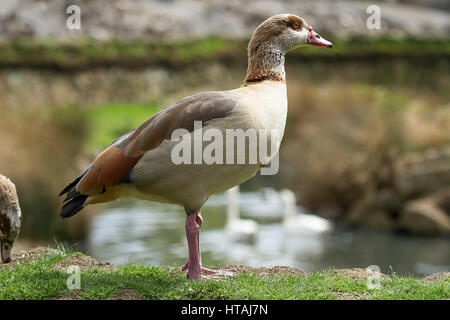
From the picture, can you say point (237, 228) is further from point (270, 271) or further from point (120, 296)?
point (120, 296)

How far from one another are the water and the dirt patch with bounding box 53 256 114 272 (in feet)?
16.2

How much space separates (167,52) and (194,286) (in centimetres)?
2615

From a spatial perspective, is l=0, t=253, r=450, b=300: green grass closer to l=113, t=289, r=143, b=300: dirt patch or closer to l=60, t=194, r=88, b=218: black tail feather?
l=113, t=289, r=143, b=300: dirt patch

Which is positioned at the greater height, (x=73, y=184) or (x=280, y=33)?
(x=280, y=33)

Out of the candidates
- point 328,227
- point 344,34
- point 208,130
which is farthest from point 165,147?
point 344,34

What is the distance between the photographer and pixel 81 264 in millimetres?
7586

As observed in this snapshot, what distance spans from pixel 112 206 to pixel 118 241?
12.8ft

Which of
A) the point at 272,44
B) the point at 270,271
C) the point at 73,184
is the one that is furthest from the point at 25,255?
the point at 272,44

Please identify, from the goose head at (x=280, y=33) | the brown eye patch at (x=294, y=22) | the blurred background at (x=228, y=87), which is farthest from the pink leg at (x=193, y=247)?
the blurred background at (x=228, y=87)

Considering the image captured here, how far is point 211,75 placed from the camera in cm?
3206

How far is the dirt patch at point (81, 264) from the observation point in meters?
7.39

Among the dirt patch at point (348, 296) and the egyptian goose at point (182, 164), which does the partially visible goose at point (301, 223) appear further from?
the dirt patch at point (348, 296)

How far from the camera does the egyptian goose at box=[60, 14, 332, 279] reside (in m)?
6.25

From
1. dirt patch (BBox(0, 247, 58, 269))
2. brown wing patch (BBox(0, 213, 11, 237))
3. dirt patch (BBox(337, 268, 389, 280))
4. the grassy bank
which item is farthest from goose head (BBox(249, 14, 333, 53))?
the grassy bank
